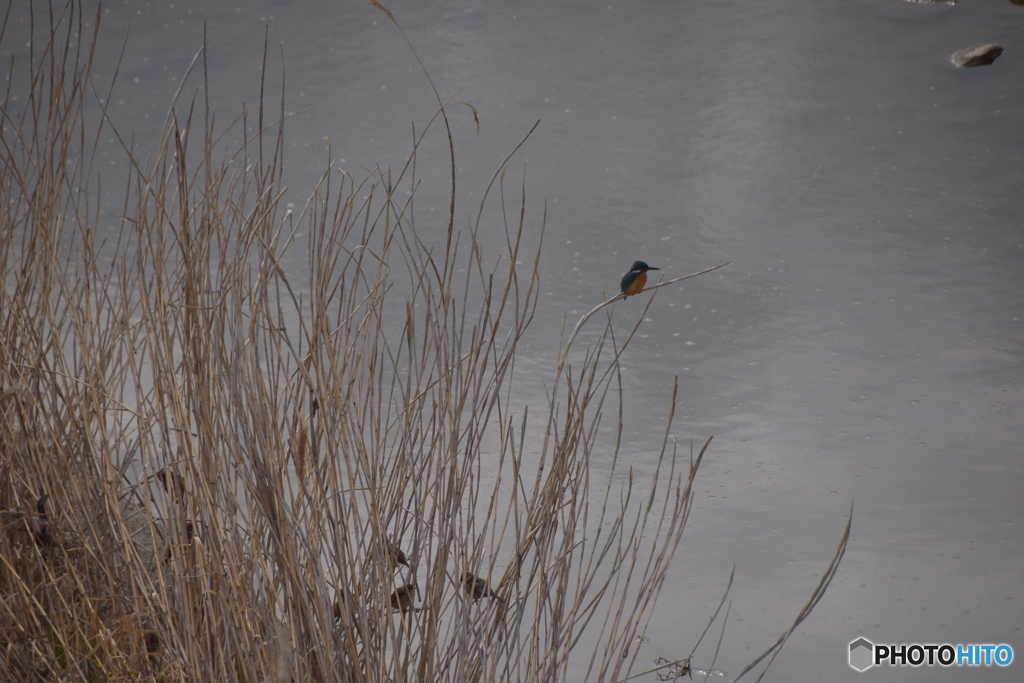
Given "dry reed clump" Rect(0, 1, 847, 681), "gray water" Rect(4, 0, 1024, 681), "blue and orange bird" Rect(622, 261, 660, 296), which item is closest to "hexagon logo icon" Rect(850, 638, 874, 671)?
"gray water" Rect(4, 0, 1024, 681)

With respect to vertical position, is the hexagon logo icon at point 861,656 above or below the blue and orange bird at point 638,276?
below

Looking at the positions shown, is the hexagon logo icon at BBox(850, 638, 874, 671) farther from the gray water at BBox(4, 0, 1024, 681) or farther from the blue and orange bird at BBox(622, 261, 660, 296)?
the blue and orange bird at BBox(622, 261, 660, 296)

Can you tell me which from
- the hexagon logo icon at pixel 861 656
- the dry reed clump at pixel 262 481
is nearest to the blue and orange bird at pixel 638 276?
the dry reed clump at pixel 262 481

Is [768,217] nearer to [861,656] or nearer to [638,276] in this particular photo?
[861,656]

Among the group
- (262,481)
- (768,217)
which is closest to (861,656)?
(768,217)

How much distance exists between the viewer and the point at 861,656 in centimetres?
340

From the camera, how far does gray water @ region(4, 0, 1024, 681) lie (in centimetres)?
363

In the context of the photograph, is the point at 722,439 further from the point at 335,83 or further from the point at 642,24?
the point at 335,83

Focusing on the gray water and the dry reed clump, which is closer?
the dry reed clump

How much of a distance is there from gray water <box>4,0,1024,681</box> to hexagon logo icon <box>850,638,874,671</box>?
3.7 inches

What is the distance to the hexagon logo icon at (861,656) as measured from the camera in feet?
11.1

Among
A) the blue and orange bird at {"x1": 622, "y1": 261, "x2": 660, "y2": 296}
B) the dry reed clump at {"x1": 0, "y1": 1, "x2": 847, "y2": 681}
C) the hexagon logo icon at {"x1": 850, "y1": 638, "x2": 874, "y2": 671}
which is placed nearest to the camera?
the dry reed clump at {"x1": 0, "y1": 1, "x2": 847, "y2": 681}

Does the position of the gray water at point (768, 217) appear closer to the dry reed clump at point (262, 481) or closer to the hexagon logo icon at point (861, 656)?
A: the hexagon logo icon at point (861, 656)

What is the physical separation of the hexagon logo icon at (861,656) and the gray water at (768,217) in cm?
9
